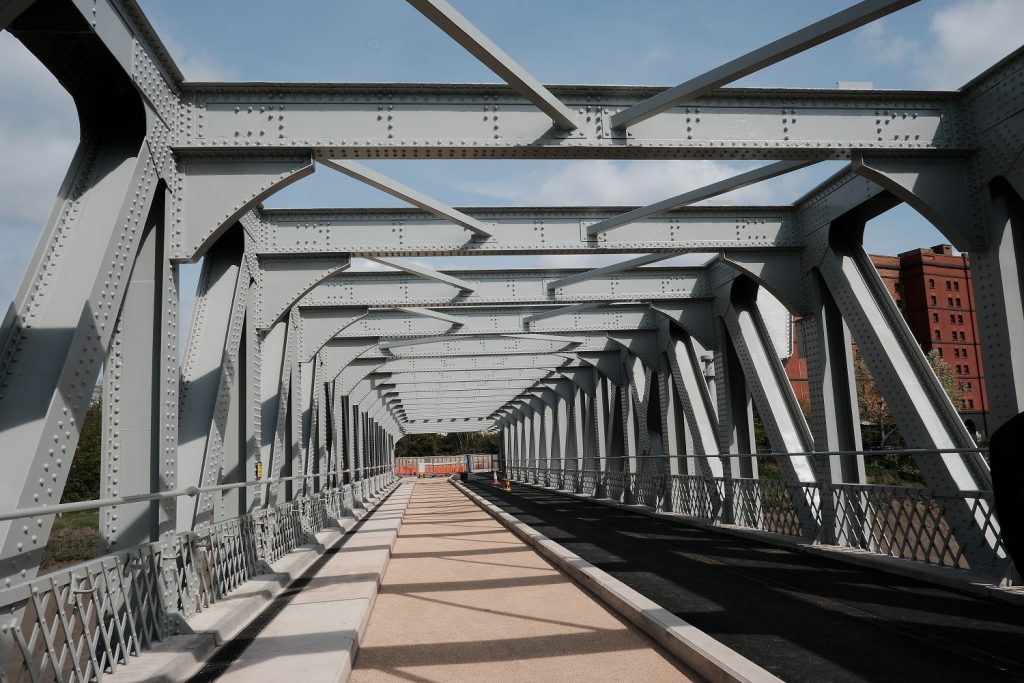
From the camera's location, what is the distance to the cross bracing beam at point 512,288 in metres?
17.2

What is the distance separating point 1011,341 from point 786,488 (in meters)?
5.19

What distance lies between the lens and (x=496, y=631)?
285 inches

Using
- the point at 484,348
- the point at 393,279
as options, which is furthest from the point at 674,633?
the point at 484,348

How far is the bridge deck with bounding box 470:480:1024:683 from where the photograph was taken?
5.64 meters

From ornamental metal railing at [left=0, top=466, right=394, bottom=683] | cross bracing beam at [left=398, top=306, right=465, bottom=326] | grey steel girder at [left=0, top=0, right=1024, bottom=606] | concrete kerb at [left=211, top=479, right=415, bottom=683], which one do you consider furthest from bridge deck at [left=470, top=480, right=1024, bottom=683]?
cross bracing beam at [left=398, top=306, right=465, bottom=326]

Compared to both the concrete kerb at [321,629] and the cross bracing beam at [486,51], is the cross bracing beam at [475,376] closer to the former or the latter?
Result: the concrete kerb at [321,629]

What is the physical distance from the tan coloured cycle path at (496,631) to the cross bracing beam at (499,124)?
15.1 feet

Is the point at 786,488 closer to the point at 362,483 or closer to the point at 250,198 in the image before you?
the point at 250,198

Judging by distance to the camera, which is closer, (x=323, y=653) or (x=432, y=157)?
(x=323, y=653)

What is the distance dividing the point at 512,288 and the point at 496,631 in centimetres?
1091

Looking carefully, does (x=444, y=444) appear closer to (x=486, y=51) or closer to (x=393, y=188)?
(x=393, y=188)

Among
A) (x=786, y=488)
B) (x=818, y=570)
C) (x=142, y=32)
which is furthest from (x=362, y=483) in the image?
(x=142, y=32)

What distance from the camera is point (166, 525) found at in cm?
729

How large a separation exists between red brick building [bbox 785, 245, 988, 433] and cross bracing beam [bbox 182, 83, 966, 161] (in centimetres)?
5798
